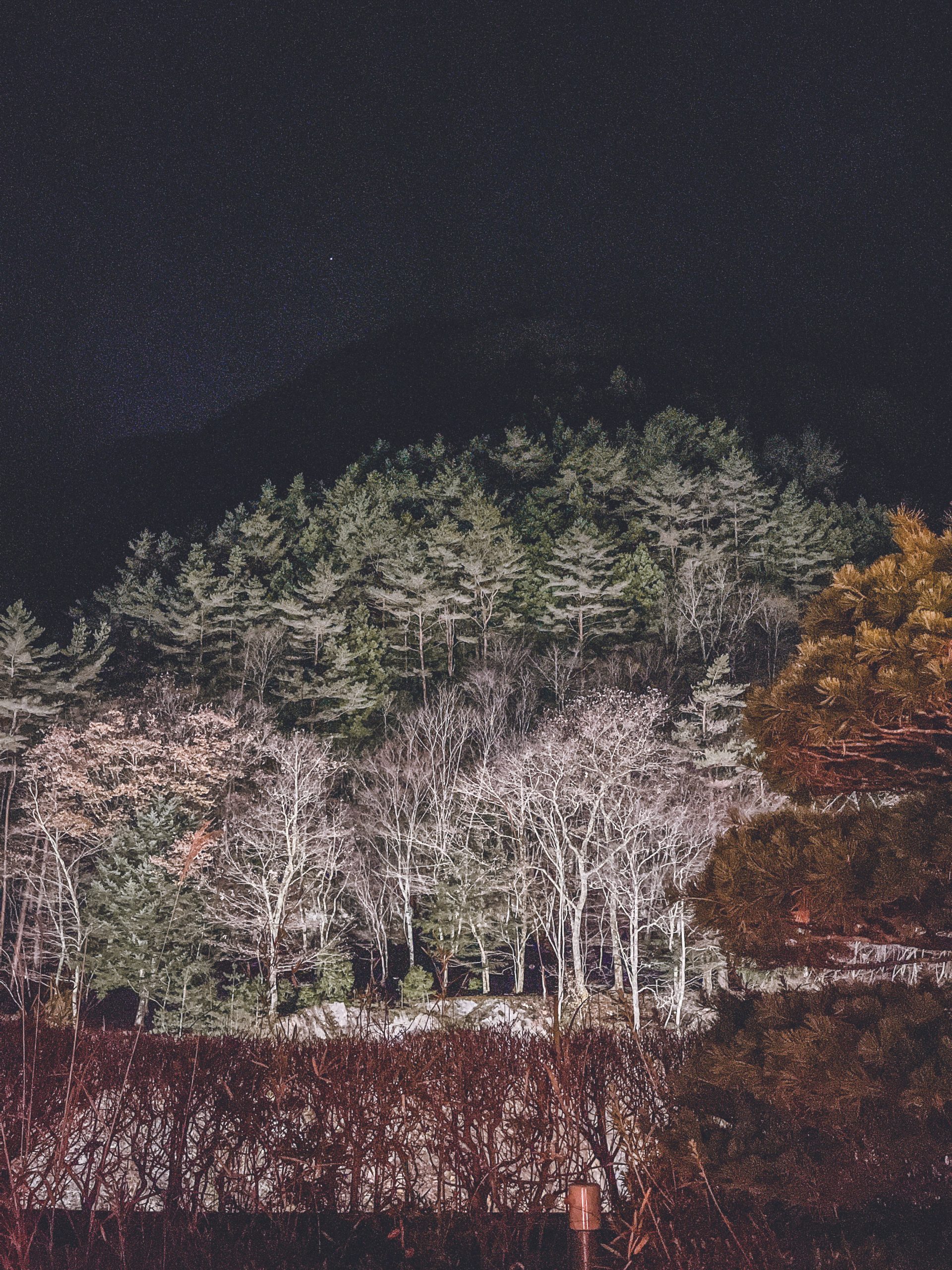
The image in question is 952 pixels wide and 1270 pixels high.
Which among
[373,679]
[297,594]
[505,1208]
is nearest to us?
Answer: [505,1208]

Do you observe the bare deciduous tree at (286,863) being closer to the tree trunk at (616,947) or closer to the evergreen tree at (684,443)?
the tree trunk at (616,947)

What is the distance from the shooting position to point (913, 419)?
61.4 metres

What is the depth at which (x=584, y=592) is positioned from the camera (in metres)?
31.9

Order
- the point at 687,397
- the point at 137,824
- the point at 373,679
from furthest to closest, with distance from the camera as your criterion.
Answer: the point at 687,397, the point at 373,679, the point at 137,824

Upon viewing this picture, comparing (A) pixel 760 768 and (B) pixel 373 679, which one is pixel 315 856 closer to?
(B) pixel 373 679

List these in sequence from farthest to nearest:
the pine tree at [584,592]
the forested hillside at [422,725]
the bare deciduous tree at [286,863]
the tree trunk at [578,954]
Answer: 1. the pine tree at [584,592]
2. the bare deciduous tree at [286,863]
3. the forested hillside at [422,725]
4. the tree trunk at [578,954]

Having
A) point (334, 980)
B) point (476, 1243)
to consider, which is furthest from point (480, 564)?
point (476, 1243)

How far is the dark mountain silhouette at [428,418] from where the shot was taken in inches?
1825

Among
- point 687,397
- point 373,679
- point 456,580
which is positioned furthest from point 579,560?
point 687,397

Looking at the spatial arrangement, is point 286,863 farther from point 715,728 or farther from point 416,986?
point 715,728

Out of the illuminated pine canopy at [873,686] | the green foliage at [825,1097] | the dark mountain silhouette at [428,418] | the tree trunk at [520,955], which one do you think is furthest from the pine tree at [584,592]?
the green foliage at [825,1097]

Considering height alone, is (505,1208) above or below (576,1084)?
below

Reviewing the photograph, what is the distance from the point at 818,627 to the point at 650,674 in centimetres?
2471

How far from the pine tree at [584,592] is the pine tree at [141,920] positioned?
693 inches
